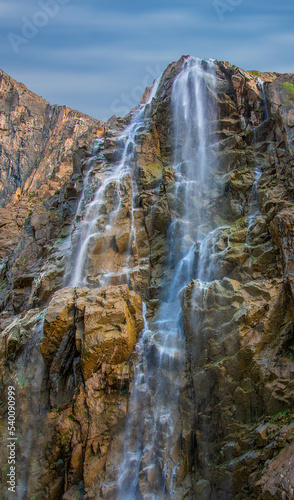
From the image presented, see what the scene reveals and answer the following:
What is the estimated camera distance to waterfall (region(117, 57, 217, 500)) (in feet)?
35.7

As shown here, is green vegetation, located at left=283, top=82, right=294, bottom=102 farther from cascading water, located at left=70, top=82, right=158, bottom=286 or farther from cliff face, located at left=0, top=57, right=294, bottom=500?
cascading water, located at left=70, top=82, right=158, bottom=286

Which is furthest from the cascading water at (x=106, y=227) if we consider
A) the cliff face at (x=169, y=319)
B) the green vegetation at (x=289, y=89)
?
the green vegetation at (x=289, y=89)

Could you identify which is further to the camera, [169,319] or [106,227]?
[106,227]

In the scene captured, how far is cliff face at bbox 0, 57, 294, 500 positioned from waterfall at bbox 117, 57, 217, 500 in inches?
2.4

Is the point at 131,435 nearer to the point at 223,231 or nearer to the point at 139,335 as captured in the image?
the point at 139,335

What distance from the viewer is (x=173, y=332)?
13.6 meters

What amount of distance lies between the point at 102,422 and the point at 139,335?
11.7ft

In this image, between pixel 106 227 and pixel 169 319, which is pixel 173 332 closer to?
pixel 169 319

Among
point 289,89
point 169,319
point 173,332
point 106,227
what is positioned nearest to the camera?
point 173,332

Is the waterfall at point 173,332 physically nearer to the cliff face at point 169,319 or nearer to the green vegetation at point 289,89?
the cliff face at point 169,319

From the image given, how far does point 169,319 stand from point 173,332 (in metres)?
1.10

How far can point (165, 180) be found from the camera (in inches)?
765

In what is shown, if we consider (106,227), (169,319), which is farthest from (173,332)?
(106,227)

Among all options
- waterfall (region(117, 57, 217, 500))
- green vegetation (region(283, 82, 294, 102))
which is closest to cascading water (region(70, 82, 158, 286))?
waterfall (region(117, 57, 217, 500))
